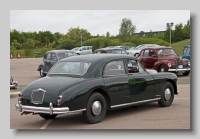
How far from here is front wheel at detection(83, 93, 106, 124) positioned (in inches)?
334

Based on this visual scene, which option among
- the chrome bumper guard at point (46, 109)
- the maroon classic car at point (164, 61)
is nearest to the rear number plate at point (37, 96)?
the chrome bumper guard at point (46, 109)

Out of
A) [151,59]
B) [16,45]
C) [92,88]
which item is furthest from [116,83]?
[16,45]

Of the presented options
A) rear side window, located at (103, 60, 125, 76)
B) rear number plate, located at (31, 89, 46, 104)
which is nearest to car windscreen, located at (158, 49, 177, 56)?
rear side window, located at (103, 60, 125, 76)

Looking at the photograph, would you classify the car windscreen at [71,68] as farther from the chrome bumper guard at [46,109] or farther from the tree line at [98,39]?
the tree line at [98,39]

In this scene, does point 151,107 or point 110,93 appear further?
point 151,107

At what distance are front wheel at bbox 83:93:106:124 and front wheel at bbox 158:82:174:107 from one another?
2.43 m

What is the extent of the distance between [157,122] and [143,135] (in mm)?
1107

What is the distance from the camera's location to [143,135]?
301 inches

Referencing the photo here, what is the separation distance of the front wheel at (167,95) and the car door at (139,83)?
483 mm

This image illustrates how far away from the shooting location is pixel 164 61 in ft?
68.0

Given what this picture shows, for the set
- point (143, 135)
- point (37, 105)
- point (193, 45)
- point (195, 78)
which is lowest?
point (143, 135)

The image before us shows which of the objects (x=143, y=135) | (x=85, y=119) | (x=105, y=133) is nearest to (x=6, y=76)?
(x=85, y=119)

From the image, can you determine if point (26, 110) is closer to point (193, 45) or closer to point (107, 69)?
point (107, 69)

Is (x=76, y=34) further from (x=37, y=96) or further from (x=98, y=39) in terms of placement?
(x=37, y=96)
